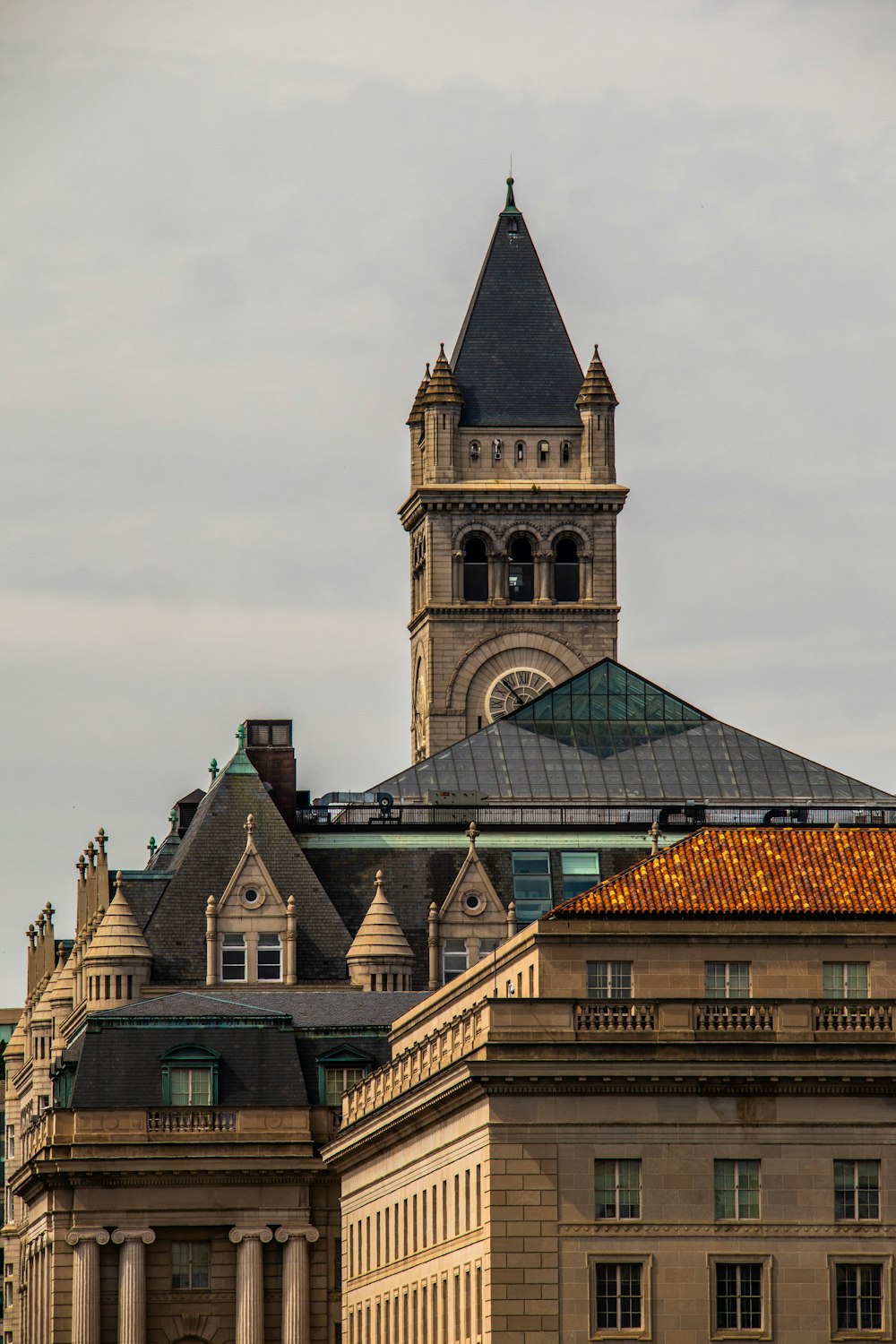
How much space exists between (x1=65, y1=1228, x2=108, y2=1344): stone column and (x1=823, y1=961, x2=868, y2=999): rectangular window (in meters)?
51.8

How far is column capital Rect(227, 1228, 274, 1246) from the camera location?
17262 cm

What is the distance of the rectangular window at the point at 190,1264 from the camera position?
569 ft

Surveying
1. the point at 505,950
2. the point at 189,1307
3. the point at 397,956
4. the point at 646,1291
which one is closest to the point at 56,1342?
the point at 189,1307

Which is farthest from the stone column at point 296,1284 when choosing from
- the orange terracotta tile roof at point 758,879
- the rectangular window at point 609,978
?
the rectangular window at point 609,978

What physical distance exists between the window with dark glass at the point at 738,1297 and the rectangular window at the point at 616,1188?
295 cm

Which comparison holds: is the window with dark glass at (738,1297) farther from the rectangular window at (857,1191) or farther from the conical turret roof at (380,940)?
the conical turret roof at (380,940)

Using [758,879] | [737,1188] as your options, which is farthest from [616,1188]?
[758,879]

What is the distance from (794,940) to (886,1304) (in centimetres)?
1229

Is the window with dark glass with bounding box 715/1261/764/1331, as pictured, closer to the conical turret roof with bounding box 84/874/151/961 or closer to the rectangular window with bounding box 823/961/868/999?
the rectangular window with bounding box 823/961/868/999

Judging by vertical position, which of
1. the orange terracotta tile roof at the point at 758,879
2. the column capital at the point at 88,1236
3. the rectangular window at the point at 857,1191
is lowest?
the rectangular window at the point at 857,1191

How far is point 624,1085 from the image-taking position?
122812 millimetres

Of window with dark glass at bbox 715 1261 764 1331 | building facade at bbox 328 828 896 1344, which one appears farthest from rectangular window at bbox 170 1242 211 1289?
window with dark glass at bbox 715 1261 764 1331

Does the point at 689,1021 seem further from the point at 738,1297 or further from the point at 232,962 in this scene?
the point at 232,962

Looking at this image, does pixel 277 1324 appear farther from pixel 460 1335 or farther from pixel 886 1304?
pixel 886 1304
